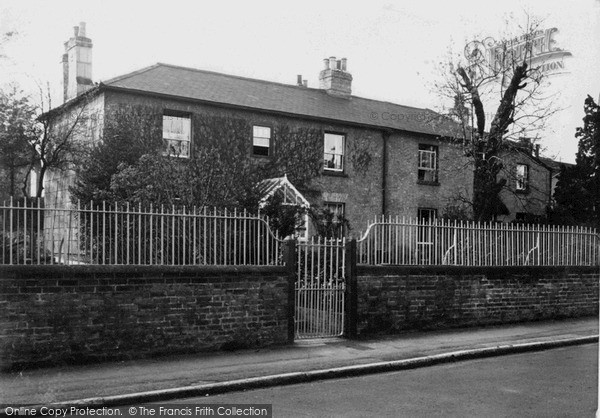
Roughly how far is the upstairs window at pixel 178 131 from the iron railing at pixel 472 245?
10.0m

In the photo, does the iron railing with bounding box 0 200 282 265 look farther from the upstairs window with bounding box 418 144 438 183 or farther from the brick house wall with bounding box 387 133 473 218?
the upstairs window with bounding box 418 144 438 183

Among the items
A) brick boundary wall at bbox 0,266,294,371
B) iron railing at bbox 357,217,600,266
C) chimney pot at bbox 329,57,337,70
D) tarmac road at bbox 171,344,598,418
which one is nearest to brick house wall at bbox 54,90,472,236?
chimney pot at bbox 329,57,337,70

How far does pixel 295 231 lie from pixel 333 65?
53.7ft

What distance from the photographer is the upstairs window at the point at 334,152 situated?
83.6ft

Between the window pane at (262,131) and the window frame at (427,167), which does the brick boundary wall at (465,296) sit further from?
the window frame at (427,167)

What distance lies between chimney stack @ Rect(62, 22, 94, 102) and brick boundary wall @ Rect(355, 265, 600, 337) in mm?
15126

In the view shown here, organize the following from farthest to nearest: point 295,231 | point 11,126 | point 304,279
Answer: point 11,126
point 295,231
point 304,279

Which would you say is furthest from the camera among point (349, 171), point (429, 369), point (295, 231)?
point (349, 171)

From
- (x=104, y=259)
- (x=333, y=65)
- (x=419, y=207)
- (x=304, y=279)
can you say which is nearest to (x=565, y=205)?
(x=419, y=207)

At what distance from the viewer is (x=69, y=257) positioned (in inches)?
348

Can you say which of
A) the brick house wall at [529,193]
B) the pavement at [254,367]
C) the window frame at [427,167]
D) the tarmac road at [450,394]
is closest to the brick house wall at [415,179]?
the window frame at [427,167]

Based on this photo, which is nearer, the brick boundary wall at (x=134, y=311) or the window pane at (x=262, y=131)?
the brick boundary wall at (x=134, y=311)

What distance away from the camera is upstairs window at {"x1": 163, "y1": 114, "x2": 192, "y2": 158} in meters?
21.5

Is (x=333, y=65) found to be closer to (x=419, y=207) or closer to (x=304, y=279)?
(x=419, y=207)
